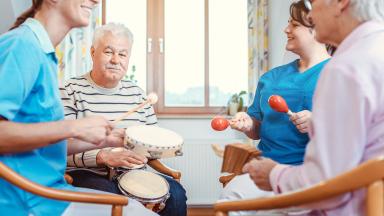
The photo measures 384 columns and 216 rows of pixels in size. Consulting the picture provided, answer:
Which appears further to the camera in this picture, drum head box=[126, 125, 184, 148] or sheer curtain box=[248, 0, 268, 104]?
sheer curtain box=[248, 0, 268, 104]

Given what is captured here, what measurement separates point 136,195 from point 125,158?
0.61 feet

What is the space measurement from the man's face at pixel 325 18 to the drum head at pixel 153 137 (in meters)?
0.61

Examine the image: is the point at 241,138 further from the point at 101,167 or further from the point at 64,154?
the point at 64,154

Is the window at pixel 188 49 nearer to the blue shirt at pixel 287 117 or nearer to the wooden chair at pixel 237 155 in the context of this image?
the blue shirt at pixel 287 117

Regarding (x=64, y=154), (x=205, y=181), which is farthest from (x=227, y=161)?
(x=205, y=181)

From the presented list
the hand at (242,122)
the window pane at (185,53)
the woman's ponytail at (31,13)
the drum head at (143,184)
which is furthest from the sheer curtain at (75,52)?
the woman's ponytail at (31,13)

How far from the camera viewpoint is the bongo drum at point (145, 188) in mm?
1667

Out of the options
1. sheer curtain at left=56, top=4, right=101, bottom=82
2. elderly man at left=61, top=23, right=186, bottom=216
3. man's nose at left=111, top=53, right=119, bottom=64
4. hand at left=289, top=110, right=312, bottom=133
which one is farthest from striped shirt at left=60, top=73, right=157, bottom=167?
sheer curtain at left=56, top=4, right=101, bottom=82

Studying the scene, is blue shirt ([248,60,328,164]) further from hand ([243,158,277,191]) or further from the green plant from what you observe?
the green plant

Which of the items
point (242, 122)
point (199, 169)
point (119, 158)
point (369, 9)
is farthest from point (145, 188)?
point (199, 169)

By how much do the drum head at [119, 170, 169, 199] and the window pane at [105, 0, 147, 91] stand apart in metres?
2.32

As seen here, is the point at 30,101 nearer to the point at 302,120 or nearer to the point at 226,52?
the point at 302,120

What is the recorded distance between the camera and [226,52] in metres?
4.27

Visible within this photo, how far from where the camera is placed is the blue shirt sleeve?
3.32 ft
